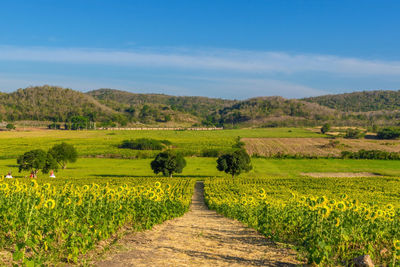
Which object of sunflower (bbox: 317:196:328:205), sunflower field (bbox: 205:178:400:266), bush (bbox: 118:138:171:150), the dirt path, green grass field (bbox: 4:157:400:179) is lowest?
green grass field (bbox: 4:157:400:179)

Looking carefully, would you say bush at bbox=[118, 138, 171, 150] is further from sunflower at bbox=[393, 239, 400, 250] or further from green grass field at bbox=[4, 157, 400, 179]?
sunflower at bbox=[393, 239, 400, 250]

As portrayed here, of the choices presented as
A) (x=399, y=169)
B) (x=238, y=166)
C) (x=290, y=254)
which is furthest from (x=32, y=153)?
(x=399, y=169)

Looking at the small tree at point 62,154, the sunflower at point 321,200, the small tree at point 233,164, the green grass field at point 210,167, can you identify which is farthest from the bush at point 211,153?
the sunflower at point 321,200

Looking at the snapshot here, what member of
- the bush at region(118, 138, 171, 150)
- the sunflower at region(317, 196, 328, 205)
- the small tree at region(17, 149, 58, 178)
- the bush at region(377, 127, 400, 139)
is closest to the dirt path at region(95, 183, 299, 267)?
the sunflower at region(317, 196, 328, 205)

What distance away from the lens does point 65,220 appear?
9.91 metres

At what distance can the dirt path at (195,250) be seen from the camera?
9.10 m

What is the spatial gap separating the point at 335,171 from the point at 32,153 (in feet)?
193

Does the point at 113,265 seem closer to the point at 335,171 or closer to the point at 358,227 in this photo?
the point at 358,227

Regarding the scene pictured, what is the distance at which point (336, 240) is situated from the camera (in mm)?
9188

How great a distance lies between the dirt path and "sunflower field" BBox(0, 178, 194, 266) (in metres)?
0.68

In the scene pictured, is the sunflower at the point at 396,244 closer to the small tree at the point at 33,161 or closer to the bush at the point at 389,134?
the small tree at the point at 33,161

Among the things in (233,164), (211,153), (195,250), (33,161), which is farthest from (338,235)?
(211,153)

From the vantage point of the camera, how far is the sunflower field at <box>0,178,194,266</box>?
8368mm

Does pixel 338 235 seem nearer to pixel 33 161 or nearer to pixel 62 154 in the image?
pixel 33 161
